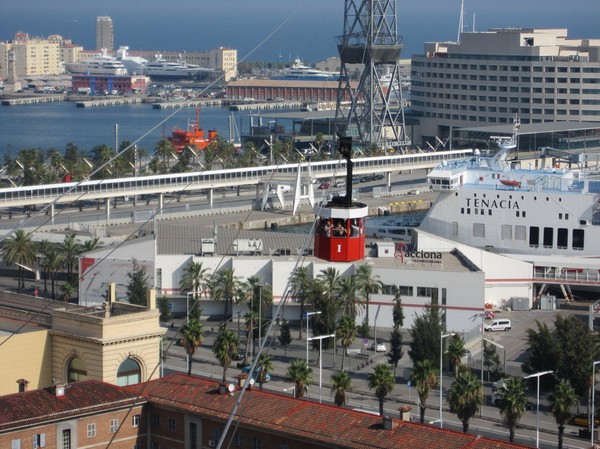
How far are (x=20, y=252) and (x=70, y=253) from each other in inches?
37.3

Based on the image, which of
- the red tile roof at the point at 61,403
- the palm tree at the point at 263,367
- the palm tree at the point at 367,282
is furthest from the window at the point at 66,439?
the palm tree at the point at 367,282

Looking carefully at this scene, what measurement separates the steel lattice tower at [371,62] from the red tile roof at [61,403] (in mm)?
41381

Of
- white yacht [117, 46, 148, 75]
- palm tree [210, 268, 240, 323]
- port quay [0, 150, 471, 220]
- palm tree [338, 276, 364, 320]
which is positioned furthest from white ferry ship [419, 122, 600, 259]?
white yacht [117, 46, 148, 75]

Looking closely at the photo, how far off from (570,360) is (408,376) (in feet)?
9.16

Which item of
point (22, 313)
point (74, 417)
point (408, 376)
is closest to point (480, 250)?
point (408, 376)

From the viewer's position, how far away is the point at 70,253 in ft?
101

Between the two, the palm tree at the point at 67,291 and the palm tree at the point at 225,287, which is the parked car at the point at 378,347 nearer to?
the palm tree at the point at 225,287

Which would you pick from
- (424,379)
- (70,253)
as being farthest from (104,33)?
(424,379)

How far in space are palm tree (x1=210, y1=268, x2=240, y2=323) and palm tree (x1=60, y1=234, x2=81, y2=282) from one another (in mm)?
3678

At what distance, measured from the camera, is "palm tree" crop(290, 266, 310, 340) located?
88.3 ft

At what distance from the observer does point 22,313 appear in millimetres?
19453

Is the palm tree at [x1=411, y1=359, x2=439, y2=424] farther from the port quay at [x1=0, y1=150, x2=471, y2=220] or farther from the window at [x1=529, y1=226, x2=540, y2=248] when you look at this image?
the port quay at [x1=0, y1=150, x2=471, y2=220]

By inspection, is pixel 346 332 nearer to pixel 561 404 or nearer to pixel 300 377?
pixel 300 377

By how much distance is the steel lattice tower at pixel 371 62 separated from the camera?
59.9 m
